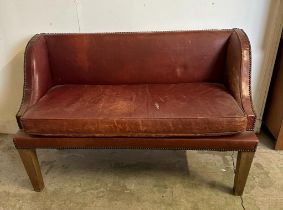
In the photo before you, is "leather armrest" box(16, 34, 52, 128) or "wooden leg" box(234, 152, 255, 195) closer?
"wooden leg" box(234, 152, 255, 195)

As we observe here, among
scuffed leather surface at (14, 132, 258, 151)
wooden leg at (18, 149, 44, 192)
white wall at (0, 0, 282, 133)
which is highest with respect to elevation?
white wall at (0, 0, 282, 133)

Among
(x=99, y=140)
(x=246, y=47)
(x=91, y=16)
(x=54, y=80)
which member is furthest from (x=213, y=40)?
(x=54, y=80)

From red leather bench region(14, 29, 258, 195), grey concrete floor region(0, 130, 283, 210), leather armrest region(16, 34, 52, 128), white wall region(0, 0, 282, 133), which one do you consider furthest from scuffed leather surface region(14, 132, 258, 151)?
white wall region(0, 0, 282, 133)

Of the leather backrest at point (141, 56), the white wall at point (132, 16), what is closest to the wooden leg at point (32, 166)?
the leather backrest at point (141, 56)

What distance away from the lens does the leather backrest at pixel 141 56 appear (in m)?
1.68

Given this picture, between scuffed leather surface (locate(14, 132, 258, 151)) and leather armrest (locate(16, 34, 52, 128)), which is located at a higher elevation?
leather armrest (locate(16, 34, 52, 128))

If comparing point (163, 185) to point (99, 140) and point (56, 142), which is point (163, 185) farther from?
point (56, 142)

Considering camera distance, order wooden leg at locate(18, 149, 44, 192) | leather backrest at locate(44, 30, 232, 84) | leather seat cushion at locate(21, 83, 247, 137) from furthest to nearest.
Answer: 1. leather backrest at locate(44, 30, 232, 84)
2. wooden leg at locate(18, 149, 44, 192)
3. leather seat cushion at locate(21, 83, 247, 137)

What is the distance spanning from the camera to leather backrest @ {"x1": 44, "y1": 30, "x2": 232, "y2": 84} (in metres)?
1.68

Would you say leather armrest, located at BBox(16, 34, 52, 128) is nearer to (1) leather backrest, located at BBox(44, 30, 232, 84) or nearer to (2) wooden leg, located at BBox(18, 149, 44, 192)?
(1) leather backrest, located at BBox(44, 30, 232, 84)

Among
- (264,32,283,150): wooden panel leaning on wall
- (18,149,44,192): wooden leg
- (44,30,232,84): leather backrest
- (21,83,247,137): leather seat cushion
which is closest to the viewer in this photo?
(21,83,247,137): leather seat cushion

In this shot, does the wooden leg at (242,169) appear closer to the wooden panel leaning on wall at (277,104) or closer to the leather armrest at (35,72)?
the wooden panel leaning on wall at (277,104)

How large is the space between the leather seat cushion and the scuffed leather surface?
0.04m

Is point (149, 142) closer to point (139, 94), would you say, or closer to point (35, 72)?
point (139, 94)
